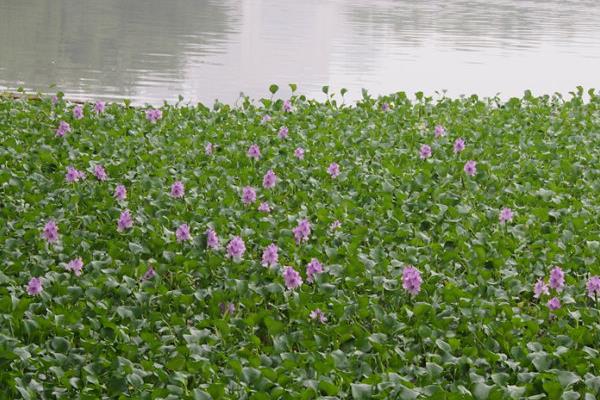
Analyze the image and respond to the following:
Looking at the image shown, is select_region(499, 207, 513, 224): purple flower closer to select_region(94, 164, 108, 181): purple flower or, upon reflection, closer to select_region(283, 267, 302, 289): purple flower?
select_region(283, 267, 302, 289): purple flower

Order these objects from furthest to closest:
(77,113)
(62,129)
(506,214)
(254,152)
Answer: (77,113) → (62,129) → (254,152) → (506,214)

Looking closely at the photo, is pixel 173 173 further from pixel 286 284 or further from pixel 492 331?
pixel 492 331

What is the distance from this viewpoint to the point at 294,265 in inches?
128

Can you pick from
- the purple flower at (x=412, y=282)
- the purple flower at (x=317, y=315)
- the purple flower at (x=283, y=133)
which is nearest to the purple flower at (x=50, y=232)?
the purple flower at (x=317, y=315)

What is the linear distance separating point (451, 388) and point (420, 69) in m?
8.95

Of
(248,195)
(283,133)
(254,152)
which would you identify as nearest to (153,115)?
(283,133)

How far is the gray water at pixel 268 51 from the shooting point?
916 centimetres

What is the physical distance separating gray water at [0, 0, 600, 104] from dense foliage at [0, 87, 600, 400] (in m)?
3.61

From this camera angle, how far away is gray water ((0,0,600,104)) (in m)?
9.16

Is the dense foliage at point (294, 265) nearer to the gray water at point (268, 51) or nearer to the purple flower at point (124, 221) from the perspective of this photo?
the purple flower at point (124, 221)

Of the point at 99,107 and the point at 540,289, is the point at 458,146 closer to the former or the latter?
the point at 540,289

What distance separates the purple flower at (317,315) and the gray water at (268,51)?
17.8 ft

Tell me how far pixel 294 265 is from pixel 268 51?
361 inches

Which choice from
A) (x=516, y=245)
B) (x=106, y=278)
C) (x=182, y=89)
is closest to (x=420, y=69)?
(x=182, y=89)
